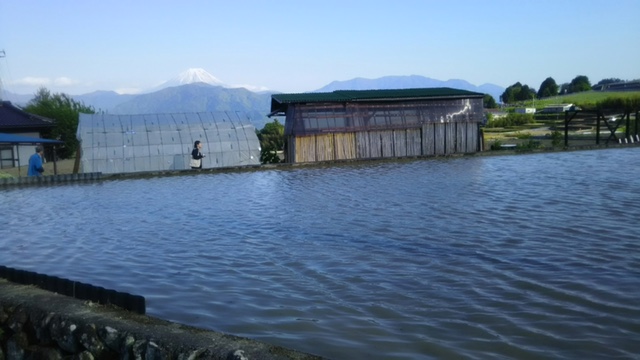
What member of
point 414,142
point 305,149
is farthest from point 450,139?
point 305,149

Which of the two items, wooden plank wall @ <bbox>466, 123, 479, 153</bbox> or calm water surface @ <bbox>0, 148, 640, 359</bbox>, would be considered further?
wooden plank wall @ <bbox>466, 123, 479, 153</bbox>

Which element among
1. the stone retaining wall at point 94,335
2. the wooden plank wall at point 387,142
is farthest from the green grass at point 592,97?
the stone retaining wall at point 94,335

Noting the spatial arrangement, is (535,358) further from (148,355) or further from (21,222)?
(21,222)

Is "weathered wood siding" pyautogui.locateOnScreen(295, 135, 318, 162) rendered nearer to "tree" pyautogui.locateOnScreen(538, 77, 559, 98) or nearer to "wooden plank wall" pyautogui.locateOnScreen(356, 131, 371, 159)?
"wooden plank wall" pyautogui.locateOnScreen(356, 131, 371, 159)

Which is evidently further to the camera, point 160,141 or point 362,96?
point 362,96

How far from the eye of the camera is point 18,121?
111ft

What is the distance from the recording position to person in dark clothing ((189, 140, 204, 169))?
72.5 feet

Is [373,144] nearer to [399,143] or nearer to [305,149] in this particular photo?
[399,143]

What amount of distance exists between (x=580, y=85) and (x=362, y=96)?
3460 inches

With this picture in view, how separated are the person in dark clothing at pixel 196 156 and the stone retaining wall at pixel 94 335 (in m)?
16.4

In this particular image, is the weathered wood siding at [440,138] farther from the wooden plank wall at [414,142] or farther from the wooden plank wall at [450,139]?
the wooden plank wall at [414,142]

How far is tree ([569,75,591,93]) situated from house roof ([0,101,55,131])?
8330cm

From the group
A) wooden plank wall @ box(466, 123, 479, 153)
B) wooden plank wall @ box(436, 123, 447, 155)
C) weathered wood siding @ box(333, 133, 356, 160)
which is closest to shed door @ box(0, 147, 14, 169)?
weathered wood siding @ box(333, 133, 356, 160)

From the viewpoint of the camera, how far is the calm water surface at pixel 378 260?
199 inches
